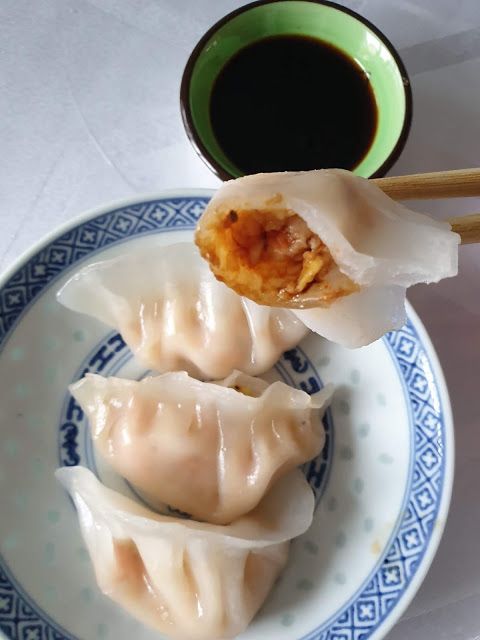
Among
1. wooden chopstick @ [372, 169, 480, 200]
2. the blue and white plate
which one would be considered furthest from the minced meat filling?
the blue and white plate

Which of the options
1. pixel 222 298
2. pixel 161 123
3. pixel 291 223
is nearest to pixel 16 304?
pixel 222 298

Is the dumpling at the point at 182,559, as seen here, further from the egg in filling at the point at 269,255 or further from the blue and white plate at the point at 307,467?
the egg in filling at the point at 269,255

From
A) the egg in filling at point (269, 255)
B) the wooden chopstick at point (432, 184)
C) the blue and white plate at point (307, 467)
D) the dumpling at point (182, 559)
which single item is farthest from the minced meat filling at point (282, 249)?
the dumpling at point (182, 559)

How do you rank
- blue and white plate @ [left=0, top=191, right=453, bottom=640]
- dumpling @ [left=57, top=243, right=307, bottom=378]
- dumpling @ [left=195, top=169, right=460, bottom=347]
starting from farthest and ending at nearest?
dumpling @ [left=57, top=243, right=307, bottom=378]
blue and white plate @ [left=0, top=191, right=453, bottom=640]
dumpling @ [left=195, top=169, right=460, bottom=347]

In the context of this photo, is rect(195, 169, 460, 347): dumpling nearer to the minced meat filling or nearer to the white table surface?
the minced meat filling

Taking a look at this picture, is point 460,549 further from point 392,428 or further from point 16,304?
point 16,304

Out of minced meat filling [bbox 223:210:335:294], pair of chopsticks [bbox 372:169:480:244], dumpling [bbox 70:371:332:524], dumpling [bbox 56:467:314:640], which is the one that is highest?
pair of chopsticks [bbox 372:169:480:244]
